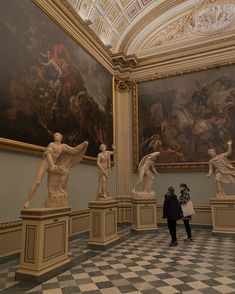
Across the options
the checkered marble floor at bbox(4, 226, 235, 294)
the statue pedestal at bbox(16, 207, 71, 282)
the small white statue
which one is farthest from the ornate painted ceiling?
the checkered marble floor at bbox(4, 226, 235, 294)

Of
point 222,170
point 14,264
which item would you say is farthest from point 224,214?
point 14,264

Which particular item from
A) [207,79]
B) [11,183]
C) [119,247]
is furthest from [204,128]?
[11,183]

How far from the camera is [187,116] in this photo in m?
12.4

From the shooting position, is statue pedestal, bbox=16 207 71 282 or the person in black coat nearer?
statue pedestal, bbox=16 207 71 282

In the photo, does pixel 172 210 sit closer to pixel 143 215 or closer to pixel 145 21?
pixel 143 215

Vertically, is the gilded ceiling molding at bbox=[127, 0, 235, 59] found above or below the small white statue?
above

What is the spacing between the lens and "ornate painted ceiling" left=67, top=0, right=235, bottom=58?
488 inches

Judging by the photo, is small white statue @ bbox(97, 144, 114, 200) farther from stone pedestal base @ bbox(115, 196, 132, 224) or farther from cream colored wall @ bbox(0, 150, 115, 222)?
stone pedestal base @ bbox(115, 196, 132, 224)

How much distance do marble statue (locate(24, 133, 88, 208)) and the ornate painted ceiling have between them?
7445 mm

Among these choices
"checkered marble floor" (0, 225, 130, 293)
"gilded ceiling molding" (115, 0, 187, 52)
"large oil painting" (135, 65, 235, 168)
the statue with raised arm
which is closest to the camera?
"checkered marble floor" (0, 225, 130, 293)

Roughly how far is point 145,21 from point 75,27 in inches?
186

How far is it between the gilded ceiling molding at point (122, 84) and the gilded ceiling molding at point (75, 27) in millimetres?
813

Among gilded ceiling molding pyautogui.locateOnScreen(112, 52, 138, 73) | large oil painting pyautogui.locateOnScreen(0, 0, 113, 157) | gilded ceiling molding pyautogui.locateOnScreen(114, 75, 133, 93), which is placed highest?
gilded ceiling molding pyautogui.locateOnScreen(112, 52, 138, 73)

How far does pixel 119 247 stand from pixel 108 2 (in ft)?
33.7
